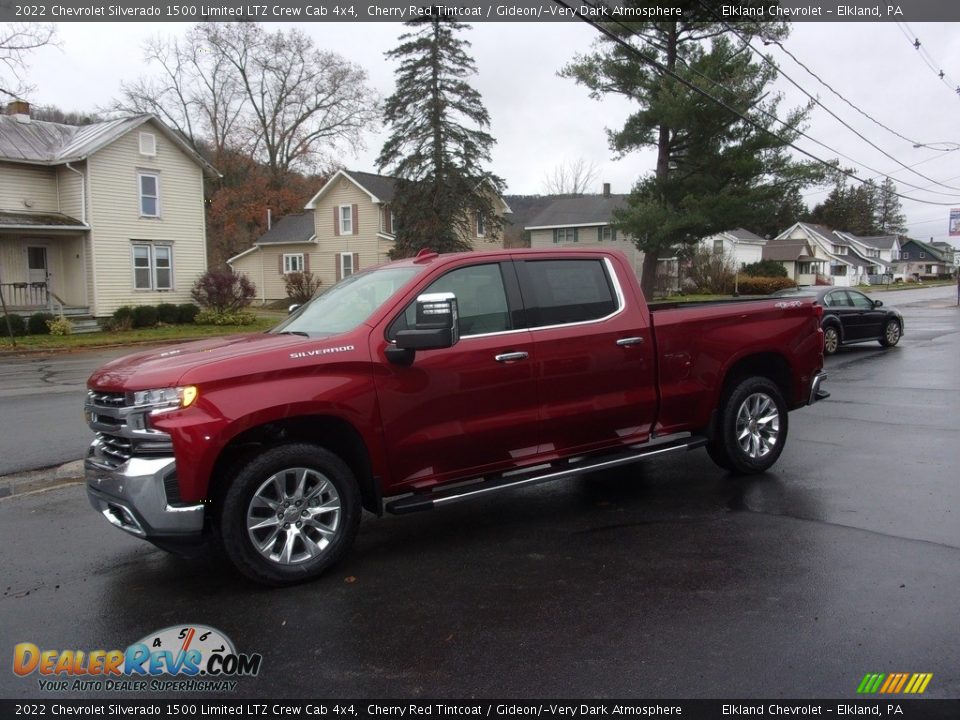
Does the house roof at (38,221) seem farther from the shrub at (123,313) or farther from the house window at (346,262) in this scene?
the house window at (346,262)

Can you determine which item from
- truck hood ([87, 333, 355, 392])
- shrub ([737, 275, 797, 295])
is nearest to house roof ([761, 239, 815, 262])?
shrub ([737, 275, 797, 295])

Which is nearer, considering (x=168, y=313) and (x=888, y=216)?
(x=168, y=313)

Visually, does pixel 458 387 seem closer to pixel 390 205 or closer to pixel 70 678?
A: pixel 70 678

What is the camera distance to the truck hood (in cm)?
422

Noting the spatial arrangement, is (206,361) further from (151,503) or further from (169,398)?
(151,503)

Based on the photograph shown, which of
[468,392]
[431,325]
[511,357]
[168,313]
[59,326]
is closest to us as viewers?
[431,325]

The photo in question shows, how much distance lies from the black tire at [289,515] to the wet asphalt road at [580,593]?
169 millimetres

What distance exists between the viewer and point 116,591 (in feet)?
14.7

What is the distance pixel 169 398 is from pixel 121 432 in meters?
0.40

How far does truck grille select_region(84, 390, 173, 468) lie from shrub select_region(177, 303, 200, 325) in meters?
26.4

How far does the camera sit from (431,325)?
15.1 ft

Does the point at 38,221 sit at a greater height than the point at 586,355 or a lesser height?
greater

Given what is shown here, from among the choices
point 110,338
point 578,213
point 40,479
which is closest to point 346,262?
point 578,213

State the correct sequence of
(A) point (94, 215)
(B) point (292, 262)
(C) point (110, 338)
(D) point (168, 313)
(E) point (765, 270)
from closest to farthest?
(C) point (110, 338), (A) point (94, 215), (D) point (168, 313), (B) point (292, 262), (E) point (765, 270)
